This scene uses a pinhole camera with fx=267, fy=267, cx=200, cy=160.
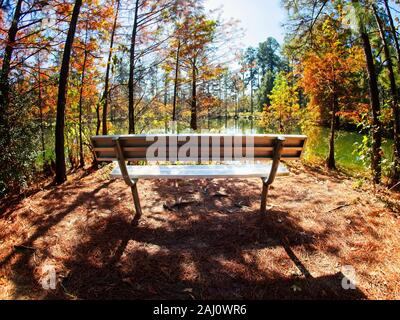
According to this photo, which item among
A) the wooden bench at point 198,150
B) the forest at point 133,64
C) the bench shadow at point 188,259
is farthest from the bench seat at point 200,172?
the forest at point 133,64

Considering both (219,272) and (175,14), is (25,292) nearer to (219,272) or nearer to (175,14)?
(219,272)

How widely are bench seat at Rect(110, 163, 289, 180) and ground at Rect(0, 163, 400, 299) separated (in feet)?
2.04

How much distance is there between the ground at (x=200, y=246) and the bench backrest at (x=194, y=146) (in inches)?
34.7

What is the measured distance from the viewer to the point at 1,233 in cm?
309

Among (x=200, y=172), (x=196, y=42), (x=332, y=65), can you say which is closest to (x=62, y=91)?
(x=200, y=172)

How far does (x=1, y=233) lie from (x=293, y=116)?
16290 millimetres

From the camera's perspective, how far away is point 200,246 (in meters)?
2.74

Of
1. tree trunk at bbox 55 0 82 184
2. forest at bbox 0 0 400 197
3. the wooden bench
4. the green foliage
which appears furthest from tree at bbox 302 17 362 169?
the green foliage

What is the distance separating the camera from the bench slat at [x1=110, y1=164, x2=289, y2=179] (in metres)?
2.89

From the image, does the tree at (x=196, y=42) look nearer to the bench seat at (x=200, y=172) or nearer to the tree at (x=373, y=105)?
the tree at (x=373, y=105)

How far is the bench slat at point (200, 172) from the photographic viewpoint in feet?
9.47

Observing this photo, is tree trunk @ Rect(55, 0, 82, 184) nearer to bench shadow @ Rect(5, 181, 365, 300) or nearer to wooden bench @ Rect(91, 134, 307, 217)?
bench shadow @ Rect(5, 181, 365, 300)
